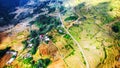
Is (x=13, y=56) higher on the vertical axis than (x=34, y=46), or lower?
lower

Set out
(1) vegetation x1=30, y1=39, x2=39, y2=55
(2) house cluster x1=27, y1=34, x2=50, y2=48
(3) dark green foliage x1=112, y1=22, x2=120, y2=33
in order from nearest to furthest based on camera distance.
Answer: (1) vegetation x1=30, y1=39, x2=39, y2=55, (2) house cluster x1=27, y1=34, x2=50, y2=48, (3) dark green foliage x1=112, y1=22, x2=120, y2=33

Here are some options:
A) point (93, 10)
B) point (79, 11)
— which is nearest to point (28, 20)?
point (79, 11)

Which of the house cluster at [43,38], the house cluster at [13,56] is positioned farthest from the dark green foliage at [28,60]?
the house cluster at [43,38]

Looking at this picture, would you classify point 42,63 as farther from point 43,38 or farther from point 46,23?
point 46,23

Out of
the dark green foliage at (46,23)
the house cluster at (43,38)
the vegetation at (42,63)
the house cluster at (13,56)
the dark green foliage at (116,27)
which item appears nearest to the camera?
the vegetation at (42,63)

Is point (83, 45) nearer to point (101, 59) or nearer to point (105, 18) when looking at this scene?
point (101, 59)

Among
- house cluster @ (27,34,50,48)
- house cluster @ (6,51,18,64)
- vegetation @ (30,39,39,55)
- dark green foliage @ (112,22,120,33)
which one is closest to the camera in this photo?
house cluster @ (6,51,18,64)

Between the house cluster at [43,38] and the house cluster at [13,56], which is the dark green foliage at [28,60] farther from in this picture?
the house cluster at [43,38]

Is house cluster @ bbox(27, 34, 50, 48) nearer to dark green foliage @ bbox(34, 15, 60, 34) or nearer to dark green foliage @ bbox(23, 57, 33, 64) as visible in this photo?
dark green foliage @ bbox(34, 15, 60, 34)

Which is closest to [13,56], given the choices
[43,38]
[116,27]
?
[43,38]

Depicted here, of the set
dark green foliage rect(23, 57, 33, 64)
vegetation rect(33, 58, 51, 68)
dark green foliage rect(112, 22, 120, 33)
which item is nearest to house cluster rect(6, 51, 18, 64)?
dark green foliage rect(23, 57, 33, 64)

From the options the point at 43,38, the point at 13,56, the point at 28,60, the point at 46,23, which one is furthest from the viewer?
the point at 46,23
